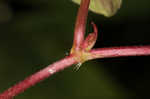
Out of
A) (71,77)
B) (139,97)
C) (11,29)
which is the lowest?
(139,97)

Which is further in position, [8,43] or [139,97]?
[8,43]

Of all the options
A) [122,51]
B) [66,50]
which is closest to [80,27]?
[122,51]

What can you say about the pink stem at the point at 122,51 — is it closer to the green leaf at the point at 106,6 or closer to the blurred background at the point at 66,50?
the green leaf at the point at 106,6

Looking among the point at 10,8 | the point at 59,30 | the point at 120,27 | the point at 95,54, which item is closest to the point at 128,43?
the point at 120,27

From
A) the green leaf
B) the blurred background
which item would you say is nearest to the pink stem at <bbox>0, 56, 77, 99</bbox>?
the green leaf

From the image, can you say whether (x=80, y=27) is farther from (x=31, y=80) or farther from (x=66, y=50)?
(x=66, y=50)

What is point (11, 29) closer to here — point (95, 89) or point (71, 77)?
point (71, 77)

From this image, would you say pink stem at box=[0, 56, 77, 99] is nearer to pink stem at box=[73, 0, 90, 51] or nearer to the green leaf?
pink stem at box=[73, 0, 90, 51]

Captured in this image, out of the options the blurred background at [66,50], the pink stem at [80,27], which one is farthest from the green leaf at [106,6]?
the blurred background at [66,50]
